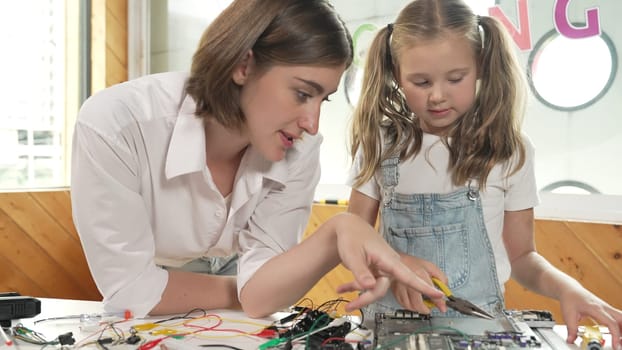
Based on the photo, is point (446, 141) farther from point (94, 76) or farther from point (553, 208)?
point (94, 76)

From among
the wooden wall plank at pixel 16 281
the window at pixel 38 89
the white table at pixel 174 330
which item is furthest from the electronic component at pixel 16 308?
the window at pixel 38 89

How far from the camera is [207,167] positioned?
1.22 metres

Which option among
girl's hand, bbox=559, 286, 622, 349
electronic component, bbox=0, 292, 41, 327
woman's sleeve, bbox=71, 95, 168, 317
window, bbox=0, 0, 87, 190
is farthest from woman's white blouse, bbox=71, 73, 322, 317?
window, bbox=0, 0, 87, 190

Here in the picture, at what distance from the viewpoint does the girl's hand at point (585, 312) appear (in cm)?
96

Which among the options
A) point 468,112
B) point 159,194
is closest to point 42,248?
point 159,194

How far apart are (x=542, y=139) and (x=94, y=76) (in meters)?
2.08

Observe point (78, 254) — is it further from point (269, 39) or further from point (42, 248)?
point (269, 39)

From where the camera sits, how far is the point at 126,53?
10.3ft

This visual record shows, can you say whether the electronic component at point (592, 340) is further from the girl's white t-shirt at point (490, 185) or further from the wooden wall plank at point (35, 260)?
the wooden wall plank at point (35, 260)

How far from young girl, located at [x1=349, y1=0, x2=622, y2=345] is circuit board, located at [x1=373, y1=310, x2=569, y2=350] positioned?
8.9 inches

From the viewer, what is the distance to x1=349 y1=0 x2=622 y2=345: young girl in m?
1.26

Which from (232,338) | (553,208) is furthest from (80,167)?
(553,208)

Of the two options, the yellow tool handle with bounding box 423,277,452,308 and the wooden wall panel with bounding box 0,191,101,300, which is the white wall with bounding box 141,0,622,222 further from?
the wooden wall panel with bounding box 0,191,101,300

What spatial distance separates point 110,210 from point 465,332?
2.04ft
